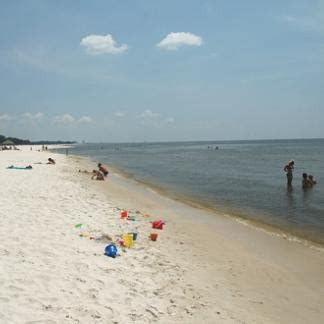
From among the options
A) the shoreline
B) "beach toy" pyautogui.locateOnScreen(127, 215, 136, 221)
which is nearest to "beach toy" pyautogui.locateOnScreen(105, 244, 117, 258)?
"beach toy" pyautogui.locateOnScreen(127, 215, 136, 221)

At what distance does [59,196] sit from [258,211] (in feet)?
28.1

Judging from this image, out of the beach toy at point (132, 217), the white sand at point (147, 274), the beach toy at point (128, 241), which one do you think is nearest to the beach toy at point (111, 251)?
the white sand at point (147, 274)

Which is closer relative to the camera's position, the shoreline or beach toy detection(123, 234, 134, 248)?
beach toy detection(123, 234, 134, 248)

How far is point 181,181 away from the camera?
93.2ft

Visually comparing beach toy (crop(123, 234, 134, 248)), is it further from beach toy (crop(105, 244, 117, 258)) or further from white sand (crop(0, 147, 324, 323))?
beach toy (crop(105, 244, 117, 258))

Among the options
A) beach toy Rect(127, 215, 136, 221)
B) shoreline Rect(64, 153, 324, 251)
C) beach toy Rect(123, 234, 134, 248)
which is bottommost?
shoreline Rect(64, 153, 324, 251)

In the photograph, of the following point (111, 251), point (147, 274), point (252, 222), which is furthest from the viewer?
point (252, 222)

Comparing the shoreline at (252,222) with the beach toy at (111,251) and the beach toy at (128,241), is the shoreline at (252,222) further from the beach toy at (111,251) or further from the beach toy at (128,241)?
the beach toy at (111,251)

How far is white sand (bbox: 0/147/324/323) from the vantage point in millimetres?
5566

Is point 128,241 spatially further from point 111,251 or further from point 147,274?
point 147,274

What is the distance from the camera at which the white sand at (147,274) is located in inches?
219

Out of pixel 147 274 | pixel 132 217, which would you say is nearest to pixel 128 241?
pixel 147 274

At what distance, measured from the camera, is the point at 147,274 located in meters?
7.23

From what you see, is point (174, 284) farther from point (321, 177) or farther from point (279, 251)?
point (321, 177)
